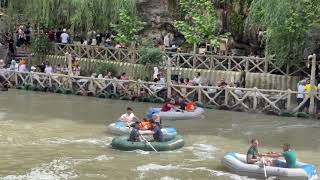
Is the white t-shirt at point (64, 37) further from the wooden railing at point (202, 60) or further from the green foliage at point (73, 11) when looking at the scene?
the green foliage at point (73, 11)

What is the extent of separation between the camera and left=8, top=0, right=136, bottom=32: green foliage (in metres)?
34.5

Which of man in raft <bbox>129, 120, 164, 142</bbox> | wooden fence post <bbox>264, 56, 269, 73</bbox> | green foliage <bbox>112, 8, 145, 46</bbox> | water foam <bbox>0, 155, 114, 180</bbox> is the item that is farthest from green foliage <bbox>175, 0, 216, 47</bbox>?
water foam <bbox>0, 155, 114, 180</bbox>

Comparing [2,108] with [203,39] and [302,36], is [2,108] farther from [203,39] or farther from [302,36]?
[302,36]

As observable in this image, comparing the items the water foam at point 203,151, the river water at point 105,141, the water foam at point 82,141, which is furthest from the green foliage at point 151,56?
the water foam at point 203,151

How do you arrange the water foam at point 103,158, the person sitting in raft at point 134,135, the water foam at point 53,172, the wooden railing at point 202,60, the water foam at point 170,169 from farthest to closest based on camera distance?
the wooden railing at point 202,60
the person sitting in raft at point 134,135
the water foam at point 103,158
the water foam at point 170,169
the water foam at point 53,172

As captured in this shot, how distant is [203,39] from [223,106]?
6.27 m

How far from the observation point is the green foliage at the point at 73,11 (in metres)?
34.5

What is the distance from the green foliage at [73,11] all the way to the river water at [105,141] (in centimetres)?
708

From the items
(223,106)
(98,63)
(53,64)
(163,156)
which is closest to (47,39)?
(53,64)

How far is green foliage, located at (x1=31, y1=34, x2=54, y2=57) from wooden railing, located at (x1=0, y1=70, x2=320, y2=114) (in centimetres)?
339

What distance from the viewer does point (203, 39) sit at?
32.0 metres

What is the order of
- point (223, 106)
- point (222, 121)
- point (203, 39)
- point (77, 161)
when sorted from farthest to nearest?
point (203, 39), point (223, 106), point (222, 121), point (77, 161)

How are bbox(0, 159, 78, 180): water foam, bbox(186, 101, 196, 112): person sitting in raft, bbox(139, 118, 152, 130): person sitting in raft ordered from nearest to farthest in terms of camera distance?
1. bbox(0, 159, 78, 180): water foam
2. bbox(139, 118, 152, 130): person sitting in raft
3. bbox(186, 101, 196, 112): person sitting in raft

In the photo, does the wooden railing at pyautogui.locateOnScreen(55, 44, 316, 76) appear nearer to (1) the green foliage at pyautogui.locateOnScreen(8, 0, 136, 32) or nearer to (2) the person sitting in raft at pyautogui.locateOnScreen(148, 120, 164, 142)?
(1) the green foliage at pyautogui.locateOnScreen(8, 0, 136, 32)
